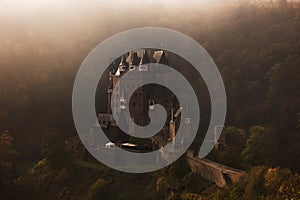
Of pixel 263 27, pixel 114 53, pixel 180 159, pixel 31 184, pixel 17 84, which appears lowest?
pixel 31 184

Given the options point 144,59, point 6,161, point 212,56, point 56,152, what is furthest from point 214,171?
point 212,56

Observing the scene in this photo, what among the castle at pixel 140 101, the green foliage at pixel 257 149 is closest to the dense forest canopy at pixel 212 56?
the green foliage at pixel 257 149

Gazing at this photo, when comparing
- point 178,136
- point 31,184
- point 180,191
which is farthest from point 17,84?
point 180,191

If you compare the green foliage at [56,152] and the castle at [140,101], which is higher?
the castle at [140,101]

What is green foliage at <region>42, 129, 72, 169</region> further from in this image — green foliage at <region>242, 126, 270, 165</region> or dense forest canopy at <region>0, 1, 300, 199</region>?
green foliage at <region>242, 126, 270, 165</region>

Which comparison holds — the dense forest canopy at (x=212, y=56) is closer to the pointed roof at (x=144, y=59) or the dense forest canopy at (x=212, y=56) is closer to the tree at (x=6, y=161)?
the tree at (x=6, y=161)

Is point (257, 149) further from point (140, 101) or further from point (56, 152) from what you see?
point (56, 152)

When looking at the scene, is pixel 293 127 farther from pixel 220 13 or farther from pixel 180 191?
pixel 220 13

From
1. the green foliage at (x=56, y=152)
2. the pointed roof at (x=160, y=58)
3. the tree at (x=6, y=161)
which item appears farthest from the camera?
the pointed roof at (x=160, y=58)
